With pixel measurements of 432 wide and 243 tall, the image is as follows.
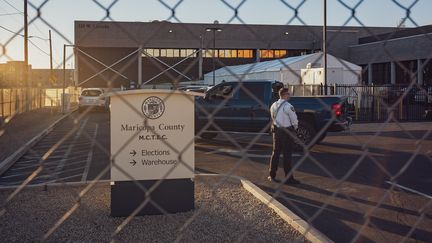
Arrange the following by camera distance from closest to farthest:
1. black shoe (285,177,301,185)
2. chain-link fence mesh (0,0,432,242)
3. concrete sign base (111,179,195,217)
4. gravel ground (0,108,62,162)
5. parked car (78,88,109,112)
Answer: chain-link fence mesh (0,0,432,242) → parked car (78,88,109,112) → concrete sign base (111,179,195,217) → black shoe (285,177,301,185) → gravel ground (0,108,62,162)

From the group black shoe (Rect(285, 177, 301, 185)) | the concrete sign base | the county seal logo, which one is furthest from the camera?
black shoe (Rect(285, 177, 301, 185))

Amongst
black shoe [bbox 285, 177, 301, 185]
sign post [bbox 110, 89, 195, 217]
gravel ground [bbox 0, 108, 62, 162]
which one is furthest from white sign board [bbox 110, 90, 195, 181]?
gravel ground [bbox 0, 108, 62, 162]

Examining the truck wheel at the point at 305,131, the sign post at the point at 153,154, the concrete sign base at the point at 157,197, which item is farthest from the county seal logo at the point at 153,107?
the truck wheel at the point at 305,131

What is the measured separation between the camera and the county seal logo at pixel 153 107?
5.24 meters

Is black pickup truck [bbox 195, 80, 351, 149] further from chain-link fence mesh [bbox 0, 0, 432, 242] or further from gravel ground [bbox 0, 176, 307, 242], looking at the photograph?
gravel ground [bbox 0, 176, 307, 242]

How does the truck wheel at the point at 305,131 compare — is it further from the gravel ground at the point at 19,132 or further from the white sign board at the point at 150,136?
the white sign board at the point at 150,136

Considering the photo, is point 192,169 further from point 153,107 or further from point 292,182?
point 292,182

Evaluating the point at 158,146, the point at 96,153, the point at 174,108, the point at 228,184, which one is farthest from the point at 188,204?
the point at 96,153

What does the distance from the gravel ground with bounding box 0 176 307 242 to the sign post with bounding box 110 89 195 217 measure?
9.5 inches

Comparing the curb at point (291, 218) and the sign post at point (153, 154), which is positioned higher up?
the sign post at point (153, 154)

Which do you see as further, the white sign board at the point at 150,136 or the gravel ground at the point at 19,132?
the gravel ground at the point at 19,132

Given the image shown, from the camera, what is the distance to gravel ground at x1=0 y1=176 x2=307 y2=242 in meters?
5.70

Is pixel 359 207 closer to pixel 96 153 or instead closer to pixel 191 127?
pixel 191 127

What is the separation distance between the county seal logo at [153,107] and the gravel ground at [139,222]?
1218mm
